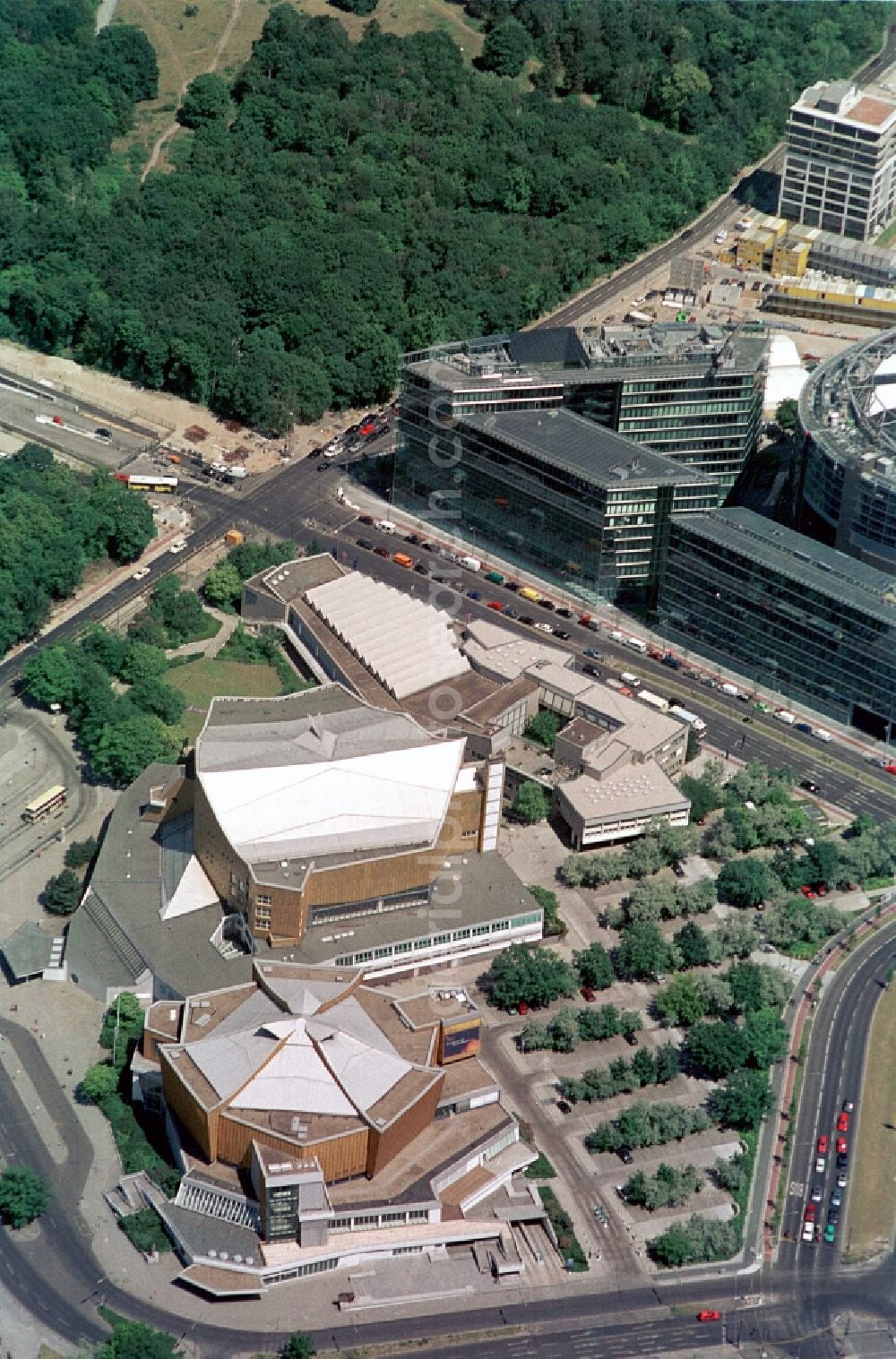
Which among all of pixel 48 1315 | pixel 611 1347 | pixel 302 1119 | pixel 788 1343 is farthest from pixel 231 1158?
pixel 788 1343

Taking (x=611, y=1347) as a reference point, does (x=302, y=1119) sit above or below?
above

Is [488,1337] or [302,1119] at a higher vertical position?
[302,1119]

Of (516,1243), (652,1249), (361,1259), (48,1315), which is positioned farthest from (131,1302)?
(652,1249)

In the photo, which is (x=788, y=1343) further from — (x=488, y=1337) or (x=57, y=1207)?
(x=57, y=1207)

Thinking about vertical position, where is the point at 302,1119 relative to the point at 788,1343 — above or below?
above

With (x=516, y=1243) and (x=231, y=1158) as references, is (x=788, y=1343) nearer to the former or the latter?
(x=516, y=1243)

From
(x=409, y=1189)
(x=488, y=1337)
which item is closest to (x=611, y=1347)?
(x=488, y=1337)

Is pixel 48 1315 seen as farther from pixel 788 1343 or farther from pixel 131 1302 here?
pixel 788 1343
